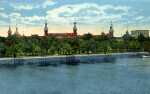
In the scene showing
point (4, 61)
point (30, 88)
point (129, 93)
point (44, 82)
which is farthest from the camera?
point (4, 61)

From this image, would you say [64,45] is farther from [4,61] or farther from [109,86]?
[109,86]

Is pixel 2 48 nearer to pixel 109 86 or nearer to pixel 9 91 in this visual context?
pixel 9 91

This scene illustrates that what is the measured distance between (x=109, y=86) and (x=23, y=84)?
19120 mm

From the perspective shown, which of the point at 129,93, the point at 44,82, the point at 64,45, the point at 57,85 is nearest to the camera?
the point at 129,93

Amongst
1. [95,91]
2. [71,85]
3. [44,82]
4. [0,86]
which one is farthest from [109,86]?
[0,86]

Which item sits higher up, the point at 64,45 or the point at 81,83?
the point at 64,45

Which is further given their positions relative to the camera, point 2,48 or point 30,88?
point 2,48

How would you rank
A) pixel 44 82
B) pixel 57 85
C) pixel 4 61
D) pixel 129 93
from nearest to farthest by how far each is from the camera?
pixel 129 93, pixel 57 85, pixel 44 82, pixel 4 61

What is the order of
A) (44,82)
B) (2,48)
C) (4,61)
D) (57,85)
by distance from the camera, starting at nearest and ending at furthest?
(57,85) → (44,82) → (4,61) → (2,48)

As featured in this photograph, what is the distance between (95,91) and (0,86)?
20.8m

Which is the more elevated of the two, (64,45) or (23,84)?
(64,45)

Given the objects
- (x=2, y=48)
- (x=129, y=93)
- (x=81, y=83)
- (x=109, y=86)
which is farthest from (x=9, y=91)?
(x=2, y=48)

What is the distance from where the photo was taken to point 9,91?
Answer: 119 ft

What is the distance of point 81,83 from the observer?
42.6 m
